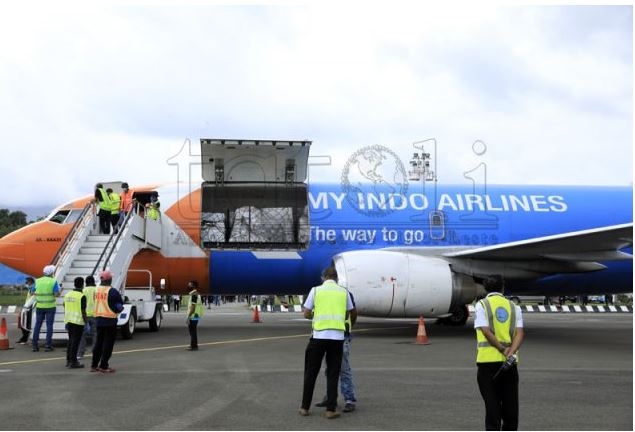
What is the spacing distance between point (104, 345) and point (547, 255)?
36.0 ft

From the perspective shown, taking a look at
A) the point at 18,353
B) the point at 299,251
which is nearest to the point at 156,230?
the point at 299,251

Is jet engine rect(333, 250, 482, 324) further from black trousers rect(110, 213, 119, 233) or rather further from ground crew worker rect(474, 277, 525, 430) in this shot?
ground crew worker rect(474, 277, 525, 430)

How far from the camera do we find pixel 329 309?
758cm

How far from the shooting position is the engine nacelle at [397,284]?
15852 millimetres

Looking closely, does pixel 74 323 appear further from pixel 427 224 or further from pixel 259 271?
pixel 427 224

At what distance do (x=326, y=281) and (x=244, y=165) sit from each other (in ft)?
35.7

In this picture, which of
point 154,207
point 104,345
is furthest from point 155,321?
point 104,345

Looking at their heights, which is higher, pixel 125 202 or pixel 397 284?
pixel 125 202

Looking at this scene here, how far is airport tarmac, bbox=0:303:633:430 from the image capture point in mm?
7156

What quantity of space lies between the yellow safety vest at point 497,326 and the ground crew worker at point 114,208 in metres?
12.9

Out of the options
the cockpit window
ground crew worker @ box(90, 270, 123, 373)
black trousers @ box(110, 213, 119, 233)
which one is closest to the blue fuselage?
black trousers @ box(110, 213, 119, 233)

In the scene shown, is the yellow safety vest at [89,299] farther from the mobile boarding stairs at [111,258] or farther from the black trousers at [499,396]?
the black trousers at [499,396]

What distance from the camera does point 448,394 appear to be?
880 cm

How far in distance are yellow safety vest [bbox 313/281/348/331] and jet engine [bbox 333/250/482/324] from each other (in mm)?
8073
